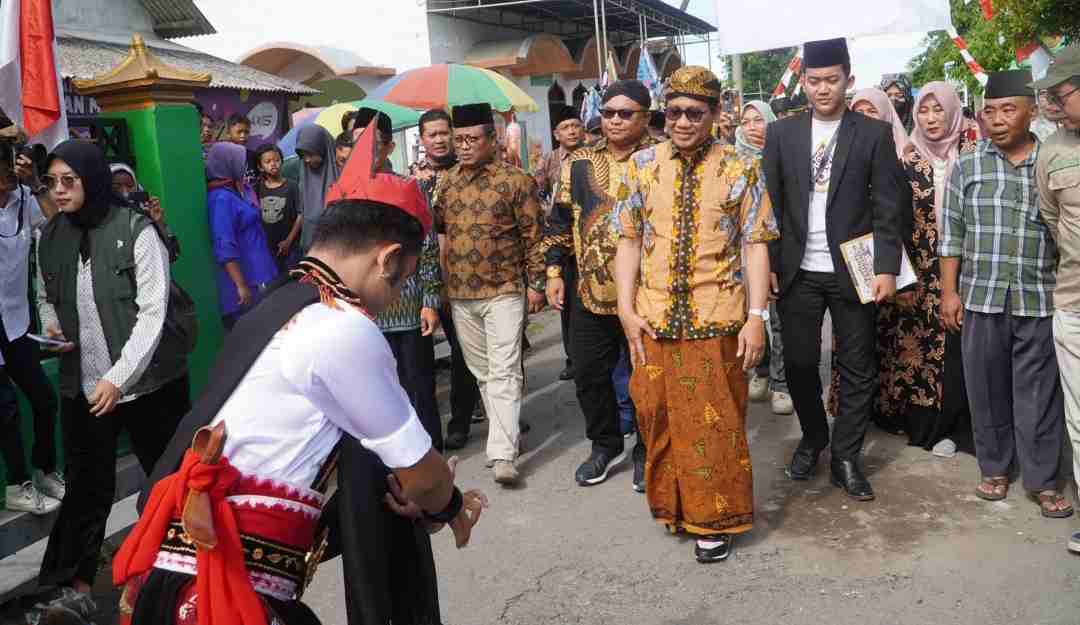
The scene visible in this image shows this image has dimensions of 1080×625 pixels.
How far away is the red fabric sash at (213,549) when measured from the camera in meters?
1.88

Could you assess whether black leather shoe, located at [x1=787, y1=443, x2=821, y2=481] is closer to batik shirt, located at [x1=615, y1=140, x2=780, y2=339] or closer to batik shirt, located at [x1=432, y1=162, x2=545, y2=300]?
batik shirt, located at [x1=615, y1=140, x2=780, y2=339]

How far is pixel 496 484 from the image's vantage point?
17.1 feet

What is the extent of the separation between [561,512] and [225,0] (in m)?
18.4

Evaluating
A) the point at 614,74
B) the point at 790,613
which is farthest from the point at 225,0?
the point at 790,613

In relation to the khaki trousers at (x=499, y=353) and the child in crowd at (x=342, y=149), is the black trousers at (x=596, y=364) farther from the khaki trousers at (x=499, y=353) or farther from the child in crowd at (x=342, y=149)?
the child in crowd at (x=342, y=149)

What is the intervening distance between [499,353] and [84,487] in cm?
216

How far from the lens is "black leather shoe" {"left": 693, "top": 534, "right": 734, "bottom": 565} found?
4.07 meters

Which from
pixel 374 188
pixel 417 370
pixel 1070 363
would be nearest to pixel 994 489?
pixel 1070 363

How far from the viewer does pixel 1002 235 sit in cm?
435

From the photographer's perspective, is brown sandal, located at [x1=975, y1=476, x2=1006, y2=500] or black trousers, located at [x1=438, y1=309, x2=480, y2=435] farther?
black trousers, located at [x1=438, y1=309, x2=480, y2=435]

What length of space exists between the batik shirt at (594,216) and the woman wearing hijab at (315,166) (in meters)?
1.75

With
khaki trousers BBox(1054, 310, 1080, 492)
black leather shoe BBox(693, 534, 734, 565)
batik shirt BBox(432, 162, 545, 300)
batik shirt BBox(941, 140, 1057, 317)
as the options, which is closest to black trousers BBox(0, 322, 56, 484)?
batik shirt BBox(432, 162, 545, 300)

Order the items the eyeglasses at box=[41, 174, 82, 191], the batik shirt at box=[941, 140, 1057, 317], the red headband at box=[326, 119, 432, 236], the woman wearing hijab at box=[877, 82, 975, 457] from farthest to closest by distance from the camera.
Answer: the woman wearing hijab at box=[877, 82, 975, 457], the batik shirt at box=[941, 140, 1057, 317], the eyeglasses at box=[41, 174, 82, 191], the red headband at box=[326, 119, 432, 236]

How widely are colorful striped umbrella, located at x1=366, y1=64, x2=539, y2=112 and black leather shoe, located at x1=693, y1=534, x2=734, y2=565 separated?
26.5 feet
